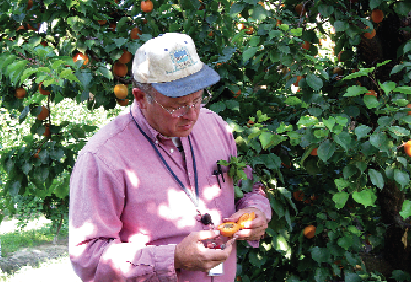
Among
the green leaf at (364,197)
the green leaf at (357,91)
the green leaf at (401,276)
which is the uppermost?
the green leaf at (357,91)

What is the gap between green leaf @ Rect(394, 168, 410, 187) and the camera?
1.93m

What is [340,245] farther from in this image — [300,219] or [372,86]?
[372,86]

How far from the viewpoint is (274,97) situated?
10.2 feet

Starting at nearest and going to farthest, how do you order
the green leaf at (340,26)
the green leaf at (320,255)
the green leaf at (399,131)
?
1. the green leaf at (399,131)
2. the green leaf at (340,26)
3. the green leaf at (320,255)

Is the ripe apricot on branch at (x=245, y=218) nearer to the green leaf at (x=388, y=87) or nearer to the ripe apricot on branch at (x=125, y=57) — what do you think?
the green leaf at (x=388, y=87)

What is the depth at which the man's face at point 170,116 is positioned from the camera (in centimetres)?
145

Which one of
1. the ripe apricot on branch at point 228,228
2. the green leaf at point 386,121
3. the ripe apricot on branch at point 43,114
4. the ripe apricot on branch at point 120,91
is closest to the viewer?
the ripe apricot on branch at point 228,228

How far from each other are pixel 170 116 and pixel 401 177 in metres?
1.20

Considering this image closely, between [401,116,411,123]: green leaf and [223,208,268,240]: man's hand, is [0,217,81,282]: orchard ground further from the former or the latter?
[401,116,411,123]: green leaf

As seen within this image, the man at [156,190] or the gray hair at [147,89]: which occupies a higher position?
the gray hair at [147,89]

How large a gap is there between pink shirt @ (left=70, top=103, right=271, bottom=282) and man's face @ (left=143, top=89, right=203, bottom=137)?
1.3 inches

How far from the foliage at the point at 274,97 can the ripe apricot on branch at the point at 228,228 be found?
66 centimetres

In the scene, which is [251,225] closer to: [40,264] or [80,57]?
Answer: [80,57]

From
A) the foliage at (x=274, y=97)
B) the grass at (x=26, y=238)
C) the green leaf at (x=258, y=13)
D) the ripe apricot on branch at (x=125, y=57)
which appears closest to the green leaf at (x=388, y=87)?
the foliage at (x=274, y=97)
